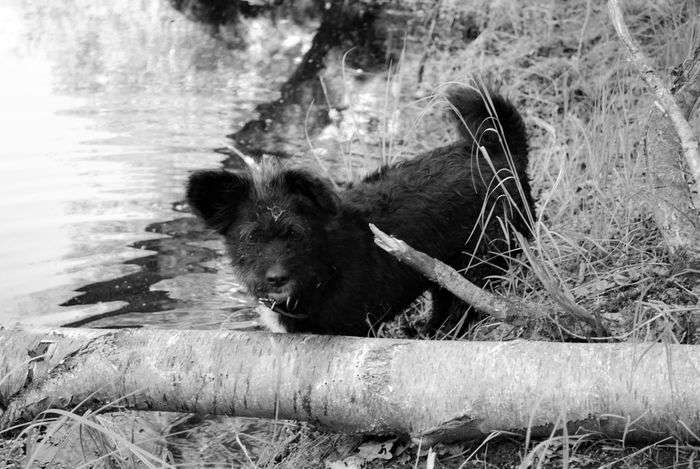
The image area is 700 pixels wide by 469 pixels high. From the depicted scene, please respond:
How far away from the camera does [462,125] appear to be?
5.48 meters

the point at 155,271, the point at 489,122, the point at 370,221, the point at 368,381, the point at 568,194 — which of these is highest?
the point at 489,122

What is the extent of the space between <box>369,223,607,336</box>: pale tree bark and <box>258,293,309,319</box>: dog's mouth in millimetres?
612

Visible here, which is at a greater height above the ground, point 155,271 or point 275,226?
point 275,226

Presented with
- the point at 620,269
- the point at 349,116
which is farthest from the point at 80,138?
the point at 620,269

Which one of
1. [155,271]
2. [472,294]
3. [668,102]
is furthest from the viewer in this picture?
[155,271]

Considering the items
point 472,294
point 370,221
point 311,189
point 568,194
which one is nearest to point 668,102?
point 472,294

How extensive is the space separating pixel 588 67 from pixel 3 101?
5936 millimetres

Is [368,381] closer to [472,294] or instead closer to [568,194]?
[472,294]

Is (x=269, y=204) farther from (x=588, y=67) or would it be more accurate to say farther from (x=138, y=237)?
(x=588, y=67)

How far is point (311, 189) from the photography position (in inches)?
173

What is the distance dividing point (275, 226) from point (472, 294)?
103 centimetres

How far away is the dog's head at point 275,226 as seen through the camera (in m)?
4.30

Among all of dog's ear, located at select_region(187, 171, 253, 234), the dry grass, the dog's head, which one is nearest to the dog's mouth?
the dog's head

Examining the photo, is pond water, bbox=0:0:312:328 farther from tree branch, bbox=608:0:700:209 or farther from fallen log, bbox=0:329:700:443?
tree branch, bbox=608:0:700:209
